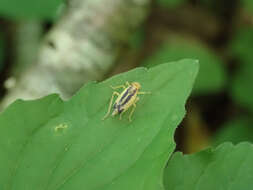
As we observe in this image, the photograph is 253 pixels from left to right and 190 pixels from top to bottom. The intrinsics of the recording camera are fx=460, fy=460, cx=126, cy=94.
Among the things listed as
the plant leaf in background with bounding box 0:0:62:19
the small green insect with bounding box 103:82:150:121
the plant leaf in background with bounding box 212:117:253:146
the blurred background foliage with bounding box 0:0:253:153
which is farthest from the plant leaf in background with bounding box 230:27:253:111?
the small green insect with bounding box 103:82:150:121

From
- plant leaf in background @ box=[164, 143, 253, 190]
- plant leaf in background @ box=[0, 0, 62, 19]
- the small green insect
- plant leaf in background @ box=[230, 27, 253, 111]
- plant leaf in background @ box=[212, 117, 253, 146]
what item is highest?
plant leaf in background @ box=[0, 0, 62, 19]

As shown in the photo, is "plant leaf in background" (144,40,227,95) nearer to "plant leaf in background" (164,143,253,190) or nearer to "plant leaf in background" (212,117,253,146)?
"plant leaf in background" (212,117,253,146)

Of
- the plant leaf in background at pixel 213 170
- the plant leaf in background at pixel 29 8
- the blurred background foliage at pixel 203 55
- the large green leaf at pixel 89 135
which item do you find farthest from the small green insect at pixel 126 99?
the blurred background foliage at pixel 203 55

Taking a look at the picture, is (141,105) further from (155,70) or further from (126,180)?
(126,180)

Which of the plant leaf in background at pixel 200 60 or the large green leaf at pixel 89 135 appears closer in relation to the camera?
the large green leaf at pixel 89 135

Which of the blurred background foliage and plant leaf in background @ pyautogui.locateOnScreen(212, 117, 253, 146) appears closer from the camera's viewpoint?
plant leaf in background @ pyautogui.locateOnScreen(212, 117, 253, 146)

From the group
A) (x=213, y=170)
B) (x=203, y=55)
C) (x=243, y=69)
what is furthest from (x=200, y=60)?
(x=213, y=170)

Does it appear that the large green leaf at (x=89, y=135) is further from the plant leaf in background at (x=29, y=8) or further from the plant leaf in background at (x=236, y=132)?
the plant leaf in background at (x=236, y=132)

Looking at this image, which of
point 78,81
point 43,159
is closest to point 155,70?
point 43,159
